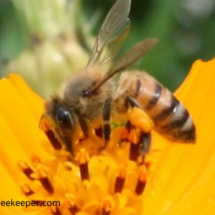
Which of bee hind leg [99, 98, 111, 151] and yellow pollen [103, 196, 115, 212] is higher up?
bee hind leg [99, 98, 111, 151]

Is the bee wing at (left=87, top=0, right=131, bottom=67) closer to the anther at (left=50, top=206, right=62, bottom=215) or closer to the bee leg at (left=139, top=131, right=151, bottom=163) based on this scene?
the bee leg at (left=139, top=131, right=151, bottom=163)

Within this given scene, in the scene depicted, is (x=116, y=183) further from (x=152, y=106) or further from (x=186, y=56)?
(x=186, y=56)

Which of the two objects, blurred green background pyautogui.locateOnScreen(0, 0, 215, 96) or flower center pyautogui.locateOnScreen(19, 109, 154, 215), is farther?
blurred green background pyautogui.locateOnScreen(0, 0, 215, 96)

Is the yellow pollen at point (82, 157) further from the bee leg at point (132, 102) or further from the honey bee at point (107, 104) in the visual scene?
the bee leg at point (132, 102)

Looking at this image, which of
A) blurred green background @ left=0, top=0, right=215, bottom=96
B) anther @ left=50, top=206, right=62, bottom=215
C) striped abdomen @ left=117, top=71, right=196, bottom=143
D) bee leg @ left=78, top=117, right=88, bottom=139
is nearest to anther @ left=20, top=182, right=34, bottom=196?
anther @ left=50, top=206, right=62, bottom=215

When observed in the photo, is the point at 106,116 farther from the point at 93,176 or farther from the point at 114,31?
the point at 114,31

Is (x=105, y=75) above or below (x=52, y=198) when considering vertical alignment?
above

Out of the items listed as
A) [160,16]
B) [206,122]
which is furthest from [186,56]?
[206,122]
